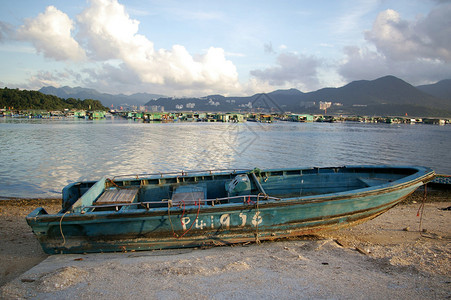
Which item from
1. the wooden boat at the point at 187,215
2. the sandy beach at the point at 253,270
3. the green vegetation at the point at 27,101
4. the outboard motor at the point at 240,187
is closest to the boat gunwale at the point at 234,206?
the wooden boat at the point at 187,215

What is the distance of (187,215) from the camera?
7035mm

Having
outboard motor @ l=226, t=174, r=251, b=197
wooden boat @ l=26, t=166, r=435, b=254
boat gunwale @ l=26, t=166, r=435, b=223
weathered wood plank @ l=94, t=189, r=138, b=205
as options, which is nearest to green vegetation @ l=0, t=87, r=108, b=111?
weathered wood plank @ l=94, t=189, r=138, b=205

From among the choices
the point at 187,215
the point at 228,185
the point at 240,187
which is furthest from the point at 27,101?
the point at 187,215

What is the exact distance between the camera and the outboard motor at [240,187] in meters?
8.68

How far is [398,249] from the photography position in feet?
23.8

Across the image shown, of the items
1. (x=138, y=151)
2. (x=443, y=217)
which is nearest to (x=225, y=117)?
(x=138, y=151)

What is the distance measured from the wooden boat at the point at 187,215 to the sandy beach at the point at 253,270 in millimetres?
344

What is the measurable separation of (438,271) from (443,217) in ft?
18.5

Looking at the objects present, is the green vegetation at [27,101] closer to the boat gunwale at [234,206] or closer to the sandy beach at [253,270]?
the sandy beach at [253,270]

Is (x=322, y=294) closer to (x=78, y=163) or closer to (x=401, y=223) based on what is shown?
(x=401, y=223)

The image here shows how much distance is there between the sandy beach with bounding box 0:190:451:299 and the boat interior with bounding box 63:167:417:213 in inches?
72.2

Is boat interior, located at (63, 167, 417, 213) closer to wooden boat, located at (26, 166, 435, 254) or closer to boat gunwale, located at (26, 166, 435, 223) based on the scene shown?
wooden boat, located at (26, 166, 435, 254)

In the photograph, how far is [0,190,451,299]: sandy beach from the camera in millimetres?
5082

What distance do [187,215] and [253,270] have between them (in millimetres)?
2165
